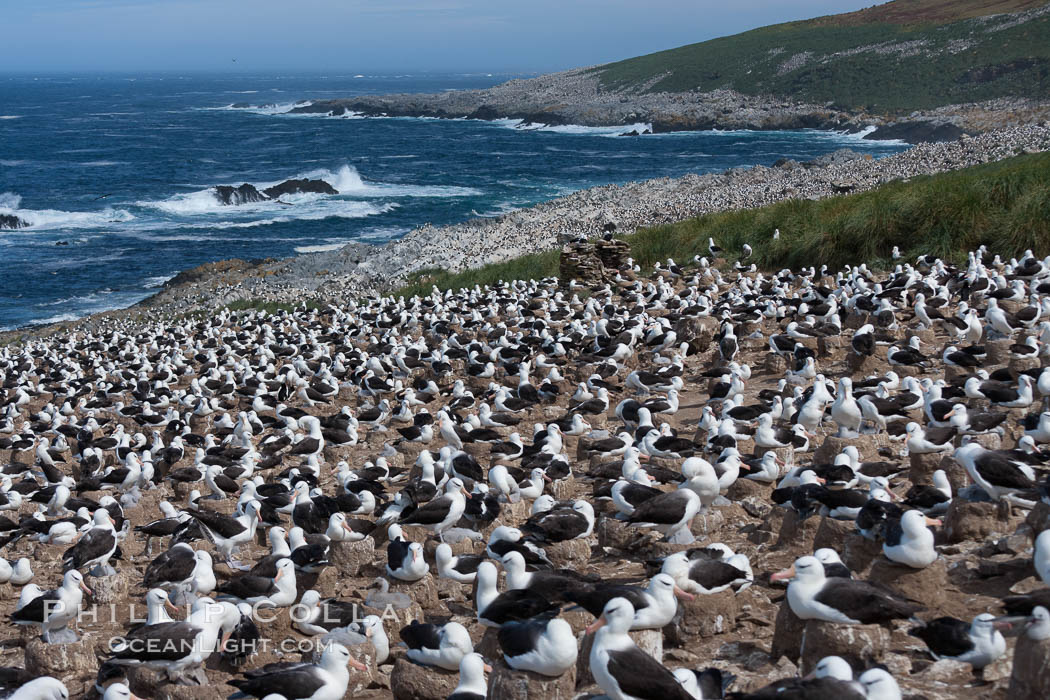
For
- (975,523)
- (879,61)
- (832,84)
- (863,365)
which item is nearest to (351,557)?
(975,523)

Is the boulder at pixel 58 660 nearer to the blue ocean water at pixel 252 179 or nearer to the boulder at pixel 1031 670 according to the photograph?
the boulder at pixel 1031 670

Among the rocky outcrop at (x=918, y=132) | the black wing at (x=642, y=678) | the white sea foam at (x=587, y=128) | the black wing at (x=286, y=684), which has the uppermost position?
the white sea foam at (x=587, y=128)

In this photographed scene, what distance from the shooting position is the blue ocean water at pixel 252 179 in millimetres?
52156

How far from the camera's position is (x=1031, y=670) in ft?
18.4

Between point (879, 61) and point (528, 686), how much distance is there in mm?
130236

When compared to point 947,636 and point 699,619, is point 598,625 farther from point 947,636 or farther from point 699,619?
point 947,636

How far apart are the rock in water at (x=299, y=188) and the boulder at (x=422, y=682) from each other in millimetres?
69467

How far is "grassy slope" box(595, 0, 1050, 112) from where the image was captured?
104 metres

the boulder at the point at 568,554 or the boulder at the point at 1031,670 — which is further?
the boulder at the point at 568,554

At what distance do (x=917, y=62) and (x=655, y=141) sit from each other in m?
36.1

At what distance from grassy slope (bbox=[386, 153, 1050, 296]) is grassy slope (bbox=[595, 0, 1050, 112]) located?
8150 centimetres

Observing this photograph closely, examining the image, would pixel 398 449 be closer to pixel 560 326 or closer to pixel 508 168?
pixel 560 326

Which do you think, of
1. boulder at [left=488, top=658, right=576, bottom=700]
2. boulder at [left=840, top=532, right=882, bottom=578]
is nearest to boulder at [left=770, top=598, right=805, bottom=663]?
boulder at [left=840, top=532, right=882, bottom=578]

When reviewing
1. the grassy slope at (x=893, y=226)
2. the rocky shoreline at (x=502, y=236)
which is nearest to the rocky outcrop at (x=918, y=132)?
the rocky shoreline at (x=502, y=236)
